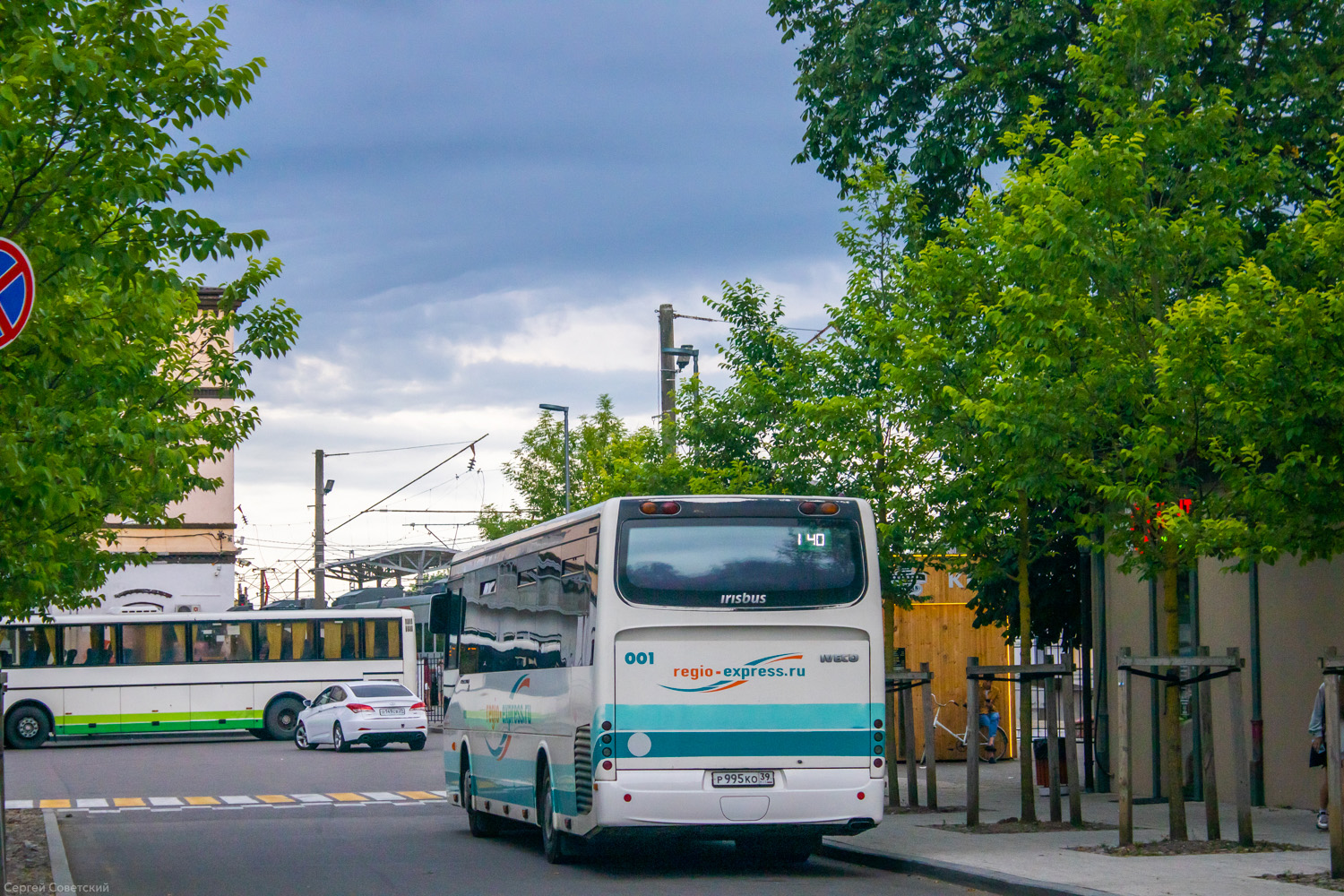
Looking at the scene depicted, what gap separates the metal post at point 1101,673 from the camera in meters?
21.1

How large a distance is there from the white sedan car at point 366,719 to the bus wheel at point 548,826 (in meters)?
20.8

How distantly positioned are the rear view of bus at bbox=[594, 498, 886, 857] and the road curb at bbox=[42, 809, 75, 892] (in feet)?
13.4

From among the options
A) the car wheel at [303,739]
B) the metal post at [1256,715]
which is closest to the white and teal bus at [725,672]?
the metal post at [1256,715]

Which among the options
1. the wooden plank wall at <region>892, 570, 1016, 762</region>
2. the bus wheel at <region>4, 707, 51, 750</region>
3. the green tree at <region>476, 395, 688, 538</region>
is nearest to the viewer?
the wooden plank wall at <region>892, 570, 1016, 762</region>

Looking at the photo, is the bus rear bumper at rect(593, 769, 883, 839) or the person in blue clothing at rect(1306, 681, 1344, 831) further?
the person in blue clothing at rect(1306, 681, 1344, 831)

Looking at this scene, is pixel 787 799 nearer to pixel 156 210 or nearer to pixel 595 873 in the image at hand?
pixel 595 873

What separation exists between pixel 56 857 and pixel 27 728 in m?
27.2

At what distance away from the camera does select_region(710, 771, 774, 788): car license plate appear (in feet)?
42.2

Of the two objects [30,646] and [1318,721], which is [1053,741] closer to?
[1318,721]

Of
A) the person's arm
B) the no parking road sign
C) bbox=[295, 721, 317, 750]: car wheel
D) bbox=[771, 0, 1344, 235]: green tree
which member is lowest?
bbox=[295, 721, 317, 750]: car wheel

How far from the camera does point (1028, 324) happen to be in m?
13.9

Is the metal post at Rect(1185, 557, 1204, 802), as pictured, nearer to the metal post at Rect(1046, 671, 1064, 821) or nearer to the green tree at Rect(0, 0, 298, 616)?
the metal post at Rect(1046, 671, 1064, 821)

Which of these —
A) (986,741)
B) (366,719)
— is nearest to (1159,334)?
(986,741)

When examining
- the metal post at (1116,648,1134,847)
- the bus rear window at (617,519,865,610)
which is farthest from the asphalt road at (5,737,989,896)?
the bus rear window at (617,519,865,610)
